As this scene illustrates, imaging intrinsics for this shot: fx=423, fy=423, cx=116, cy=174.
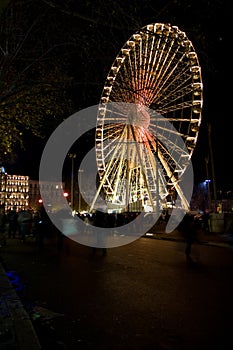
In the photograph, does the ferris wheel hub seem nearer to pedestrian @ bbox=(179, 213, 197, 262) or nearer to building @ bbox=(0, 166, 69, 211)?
pedestrian @ bbox=(179, 213, 197, 262)

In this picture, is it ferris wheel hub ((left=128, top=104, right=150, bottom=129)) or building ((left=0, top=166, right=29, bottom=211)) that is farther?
building ((left=0, top=166, right=29, bottom=211))

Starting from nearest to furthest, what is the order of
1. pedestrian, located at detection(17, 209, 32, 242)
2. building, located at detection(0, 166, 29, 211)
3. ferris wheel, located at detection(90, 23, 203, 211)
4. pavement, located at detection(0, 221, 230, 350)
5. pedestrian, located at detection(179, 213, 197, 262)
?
pavement, located at detection(0, 221, 230, 350) → pedestrian, located at detection(179, 213, 197, 262) → pedestrian, located at detection(17, 209, 32, 242) → ferris wheel, located at detection(90, 23, 203, 211) → building, located at detection(0, 166, 29, 211)

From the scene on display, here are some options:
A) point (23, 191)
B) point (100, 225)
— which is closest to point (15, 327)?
point (100, 225)

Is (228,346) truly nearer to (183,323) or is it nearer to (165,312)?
(183,323)

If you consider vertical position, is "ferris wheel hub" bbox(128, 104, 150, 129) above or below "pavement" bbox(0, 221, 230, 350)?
above

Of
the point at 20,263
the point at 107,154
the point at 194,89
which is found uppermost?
the point at 194,89

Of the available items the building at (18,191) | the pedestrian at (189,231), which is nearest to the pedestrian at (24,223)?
the pedestrian at (189,231)

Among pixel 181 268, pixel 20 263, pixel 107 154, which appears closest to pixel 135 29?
pixel 181 268

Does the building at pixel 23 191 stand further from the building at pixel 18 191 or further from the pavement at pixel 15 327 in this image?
the pavement at pixel 15 327

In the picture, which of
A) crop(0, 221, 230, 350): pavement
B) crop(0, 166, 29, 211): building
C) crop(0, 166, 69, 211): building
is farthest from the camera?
crop(0, 166, 29, 211): building

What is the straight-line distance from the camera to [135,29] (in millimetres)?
7148

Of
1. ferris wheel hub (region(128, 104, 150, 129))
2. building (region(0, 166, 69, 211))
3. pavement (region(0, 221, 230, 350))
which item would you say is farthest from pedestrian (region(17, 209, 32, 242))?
building (region(0, 166, 69, 211))

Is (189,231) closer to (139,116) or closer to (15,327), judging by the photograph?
(15,327)

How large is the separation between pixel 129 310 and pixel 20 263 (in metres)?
6.46
